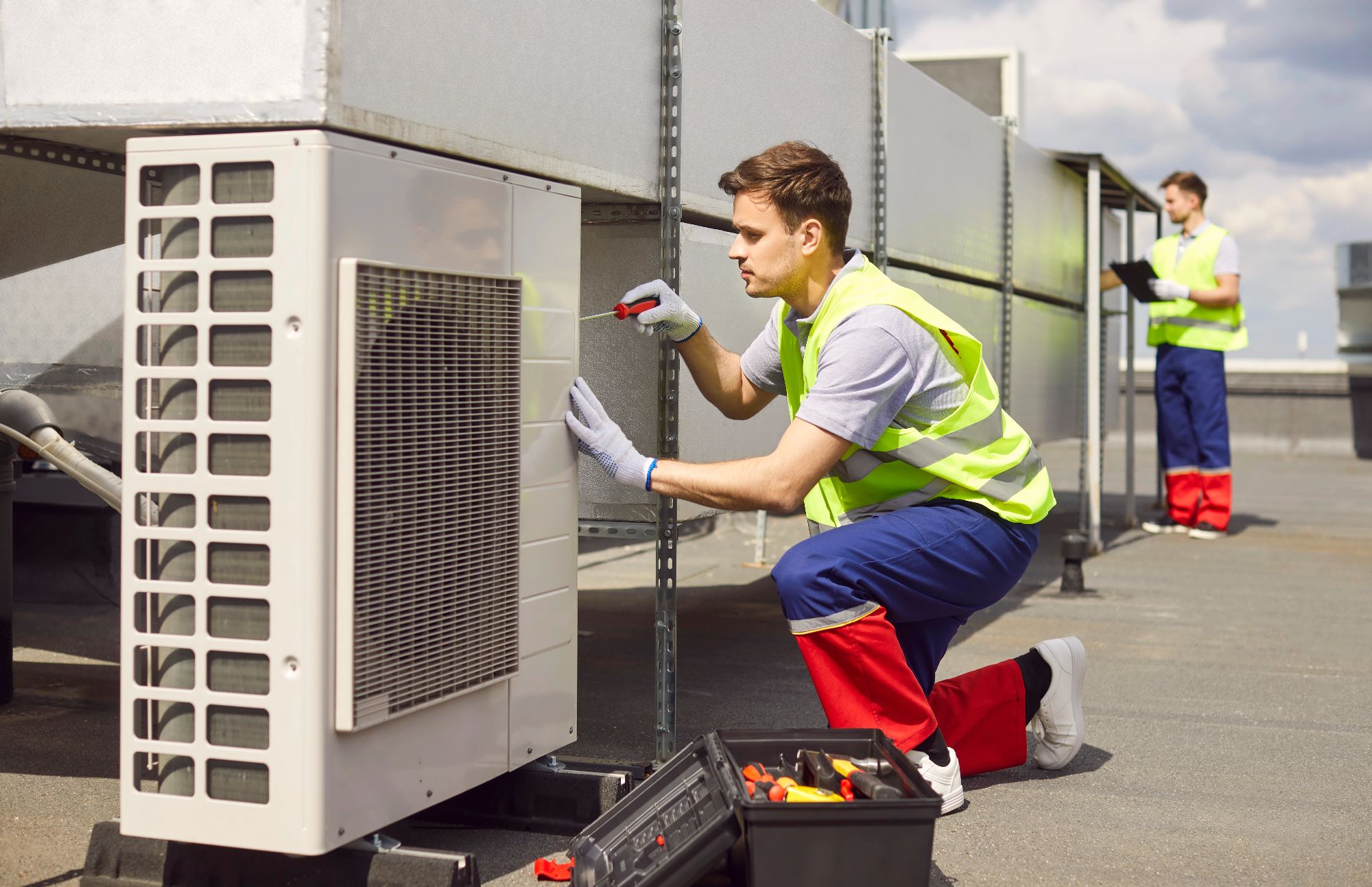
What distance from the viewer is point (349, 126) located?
2.12 meters

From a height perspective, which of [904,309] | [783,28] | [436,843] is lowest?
[436,843]

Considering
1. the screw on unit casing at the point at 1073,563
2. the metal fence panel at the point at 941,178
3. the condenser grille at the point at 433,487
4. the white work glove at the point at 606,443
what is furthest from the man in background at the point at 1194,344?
the condenser grille at the point at 433,487

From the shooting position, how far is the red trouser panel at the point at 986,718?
10.7 feet

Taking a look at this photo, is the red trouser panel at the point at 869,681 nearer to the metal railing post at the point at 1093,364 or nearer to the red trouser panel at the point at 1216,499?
the metal railing post at the point at 1093,364

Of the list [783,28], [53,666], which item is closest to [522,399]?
[783,28]

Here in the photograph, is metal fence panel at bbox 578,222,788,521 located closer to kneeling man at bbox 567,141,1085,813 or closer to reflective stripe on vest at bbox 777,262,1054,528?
kneeling man at bbox 567,141,1085,813

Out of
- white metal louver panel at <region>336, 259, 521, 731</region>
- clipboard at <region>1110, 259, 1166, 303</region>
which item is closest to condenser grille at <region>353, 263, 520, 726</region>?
white metal louver panel at <region>336, 259, 521, 731</region>

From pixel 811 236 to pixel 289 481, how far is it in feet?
4.74

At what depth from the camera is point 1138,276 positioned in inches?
311

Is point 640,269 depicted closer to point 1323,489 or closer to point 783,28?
point 783,28

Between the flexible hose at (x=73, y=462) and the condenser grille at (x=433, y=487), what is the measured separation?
4.07 ft

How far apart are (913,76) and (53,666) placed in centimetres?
405

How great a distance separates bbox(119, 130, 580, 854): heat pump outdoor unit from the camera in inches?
82.2

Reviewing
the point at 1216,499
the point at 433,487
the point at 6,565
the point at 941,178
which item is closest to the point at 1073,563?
the point at 941,178
